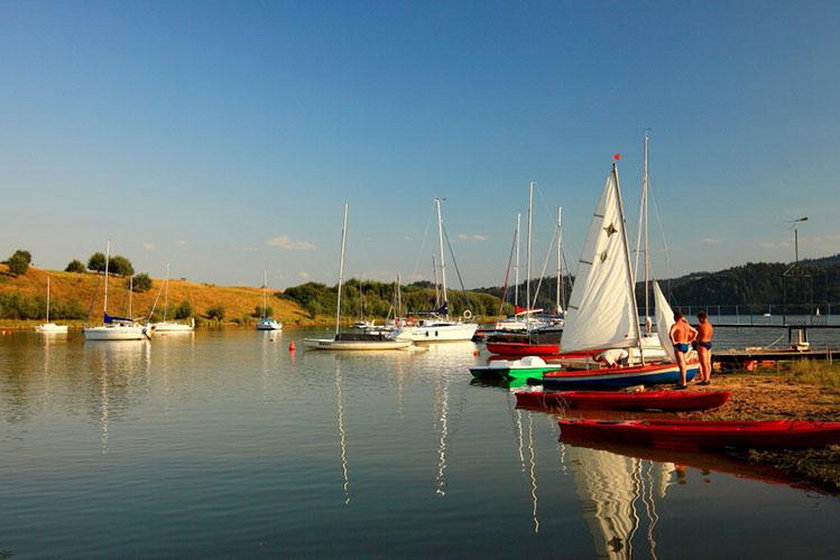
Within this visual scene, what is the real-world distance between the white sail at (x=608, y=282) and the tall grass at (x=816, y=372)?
25.2 feet

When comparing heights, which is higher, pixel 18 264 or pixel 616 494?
pixel 18 264

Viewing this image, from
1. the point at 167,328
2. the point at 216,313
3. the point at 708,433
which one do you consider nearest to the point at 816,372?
the point at 708,433

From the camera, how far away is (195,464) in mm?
16859


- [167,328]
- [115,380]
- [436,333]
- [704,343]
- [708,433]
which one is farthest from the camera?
[167,328]

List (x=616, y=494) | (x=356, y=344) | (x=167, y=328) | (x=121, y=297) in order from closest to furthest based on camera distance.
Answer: (x=616, y=494)
(x=356, y=344)
(x=167, y=328)
(x=121, y=297)

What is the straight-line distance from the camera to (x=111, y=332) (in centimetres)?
7588

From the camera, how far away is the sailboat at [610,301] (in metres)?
26.0

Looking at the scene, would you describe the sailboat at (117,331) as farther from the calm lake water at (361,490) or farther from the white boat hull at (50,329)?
the calm lake water at (361,490)

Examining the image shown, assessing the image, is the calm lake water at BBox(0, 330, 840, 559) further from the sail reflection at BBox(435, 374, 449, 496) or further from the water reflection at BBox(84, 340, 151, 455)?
the water reflection at BBox(84, 340, 151, 455)

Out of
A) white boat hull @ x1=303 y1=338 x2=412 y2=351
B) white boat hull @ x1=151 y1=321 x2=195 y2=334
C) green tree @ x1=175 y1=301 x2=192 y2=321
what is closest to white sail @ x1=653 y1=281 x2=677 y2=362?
white boat hull @ x1=303 y1=338 x2=412 y2=351

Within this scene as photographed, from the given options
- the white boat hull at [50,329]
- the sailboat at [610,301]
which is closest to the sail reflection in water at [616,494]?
the sailboat at [610,301]

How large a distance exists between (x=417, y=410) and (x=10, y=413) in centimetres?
1511

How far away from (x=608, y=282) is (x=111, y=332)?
65.4m

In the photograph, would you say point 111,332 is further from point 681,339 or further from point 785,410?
point 785,410
